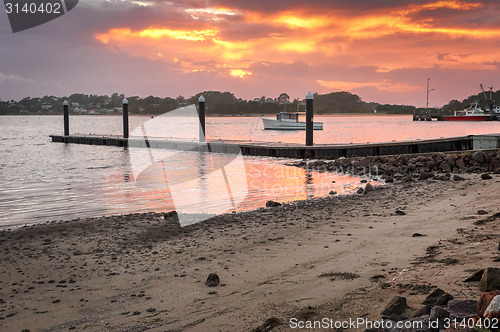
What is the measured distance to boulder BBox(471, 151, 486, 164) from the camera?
14.5 metres

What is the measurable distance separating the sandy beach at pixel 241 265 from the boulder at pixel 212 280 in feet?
0.27

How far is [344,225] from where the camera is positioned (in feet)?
25.1

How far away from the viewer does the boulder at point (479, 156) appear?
1453 cm

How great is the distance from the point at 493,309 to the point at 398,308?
87cm

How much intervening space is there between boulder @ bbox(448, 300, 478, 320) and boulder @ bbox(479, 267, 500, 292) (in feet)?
1.48

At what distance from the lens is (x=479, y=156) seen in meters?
14.6

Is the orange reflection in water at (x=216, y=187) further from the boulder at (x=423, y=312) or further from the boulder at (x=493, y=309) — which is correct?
the boulder at (x=493, y=309)

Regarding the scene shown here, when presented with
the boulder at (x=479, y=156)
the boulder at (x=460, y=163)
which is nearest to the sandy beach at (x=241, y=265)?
the boulder at (x=460, y=163)

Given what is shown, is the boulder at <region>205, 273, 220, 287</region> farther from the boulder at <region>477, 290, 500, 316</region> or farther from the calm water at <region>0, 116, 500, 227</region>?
the calm water at <region>0, 116, 500, 227</region>

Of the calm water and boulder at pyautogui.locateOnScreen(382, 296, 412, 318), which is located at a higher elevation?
boulder at pyautogui.locateOnScreen(382, 296, 412, 318)

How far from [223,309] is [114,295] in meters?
1.42

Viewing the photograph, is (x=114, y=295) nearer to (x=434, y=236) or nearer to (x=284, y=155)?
(x=434, y=236)

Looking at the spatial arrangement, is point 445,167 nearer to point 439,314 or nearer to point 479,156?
point 479,156

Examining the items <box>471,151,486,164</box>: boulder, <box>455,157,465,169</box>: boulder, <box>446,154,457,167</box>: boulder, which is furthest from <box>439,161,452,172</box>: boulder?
<box>471,151,486,164</box>: boulder
